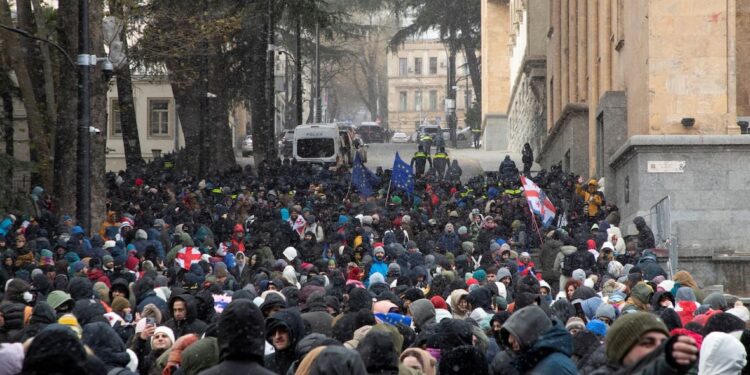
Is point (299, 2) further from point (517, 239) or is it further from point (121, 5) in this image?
point (517, 239)

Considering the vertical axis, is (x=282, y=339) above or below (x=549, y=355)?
below

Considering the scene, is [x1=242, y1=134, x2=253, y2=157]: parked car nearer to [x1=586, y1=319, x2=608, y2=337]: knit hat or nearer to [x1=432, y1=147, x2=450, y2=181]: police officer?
[x1=432, y1=147, x2=450, y2=181]: police officer

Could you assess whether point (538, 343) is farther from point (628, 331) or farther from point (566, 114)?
point (566, 114)

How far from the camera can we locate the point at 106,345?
32.7 feet

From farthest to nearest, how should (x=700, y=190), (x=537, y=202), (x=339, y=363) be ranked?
1. (x=700, y=190)
2. (x=537, y=202)
3. (x=339, y=363)

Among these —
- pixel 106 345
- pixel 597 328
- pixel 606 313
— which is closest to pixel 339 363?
pixel 106 345

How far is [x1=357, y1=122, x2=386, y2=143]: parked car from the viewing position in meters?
92.5

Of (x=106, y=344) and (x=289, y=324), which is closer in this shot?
(x=289, y=324)

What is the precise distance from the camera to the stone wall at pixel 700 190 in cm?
2656

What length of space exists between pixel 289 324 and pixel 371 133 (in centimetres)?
8400

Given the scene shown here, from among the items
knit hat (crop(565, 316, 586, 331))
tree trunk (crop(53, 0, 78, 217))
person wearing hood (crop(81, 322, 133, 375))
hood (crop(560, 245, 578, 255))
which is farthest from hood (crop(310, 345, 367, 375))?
tree trunk (crop(53, 0, 78, 217))

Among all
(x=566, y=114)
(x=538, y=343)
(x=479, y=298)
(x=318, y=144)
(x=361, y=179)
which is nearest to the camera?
(x=538, y=343)

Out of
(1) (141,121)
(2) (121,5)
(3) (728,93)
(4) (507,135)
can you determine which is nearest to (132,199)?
(2) (121,5)

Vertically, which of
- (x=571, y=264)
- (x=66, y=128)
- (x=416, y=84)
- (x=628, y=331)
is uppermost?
(x=416, y=84)
